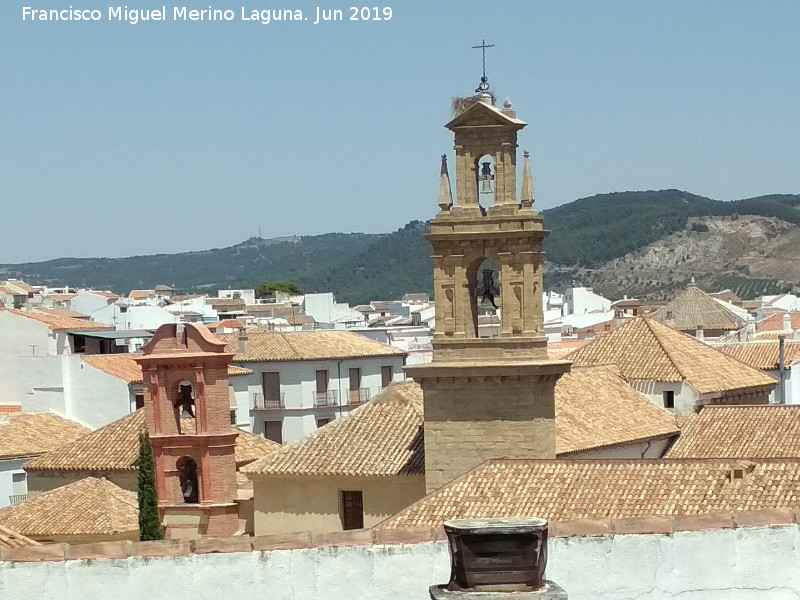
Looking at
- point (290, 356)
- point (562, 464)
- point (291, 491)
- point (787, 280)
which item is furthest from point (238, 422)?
point (787, 280)

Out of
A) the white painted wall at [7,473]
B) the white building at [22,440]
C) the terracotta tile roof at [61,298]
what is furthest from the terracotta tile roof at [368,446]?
the terracotta tile roof at [61,298]

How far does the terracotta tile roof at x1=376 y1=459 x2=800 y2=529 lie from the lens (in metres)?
18.8

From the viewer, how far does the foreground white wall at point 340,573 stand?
11023 mm

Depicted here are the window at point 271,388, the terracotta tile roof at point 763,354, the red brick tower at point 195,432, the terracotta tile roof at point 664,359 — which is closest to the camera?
the red brick tower at point 195,432

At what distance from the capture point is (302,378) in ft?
163

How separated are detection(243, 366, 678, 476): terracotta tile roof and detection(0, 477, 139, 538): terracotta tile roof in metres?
3.31

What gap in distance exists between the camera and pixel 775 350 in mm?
45219

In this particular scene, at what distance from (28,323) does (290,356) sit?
9558 millimetres

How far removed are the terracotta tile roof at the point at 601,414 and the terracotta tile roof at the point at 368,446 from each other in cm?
230

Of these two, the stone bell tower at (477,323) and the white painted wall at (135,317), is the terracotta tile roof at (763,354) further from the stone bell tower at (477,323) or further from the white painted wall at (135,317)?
the white painted wall at (135,317)

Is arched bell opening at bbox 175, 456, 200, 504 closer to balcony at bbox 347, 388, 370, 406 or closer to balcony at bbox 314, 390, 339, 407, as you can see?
balcony at bbox 314, 390, 339, 407

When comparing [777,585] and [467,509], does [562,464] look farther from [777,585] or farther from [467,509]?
[777,585]

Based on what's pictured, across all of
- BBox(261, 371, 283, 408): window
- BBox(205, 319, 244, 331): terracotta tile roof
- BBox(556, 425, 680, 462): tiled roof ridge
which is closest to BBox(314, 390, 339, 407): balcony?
BBox(261, 371, 283, 408): window

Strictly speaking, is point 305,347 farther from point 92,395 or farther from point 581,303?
point 581,303
